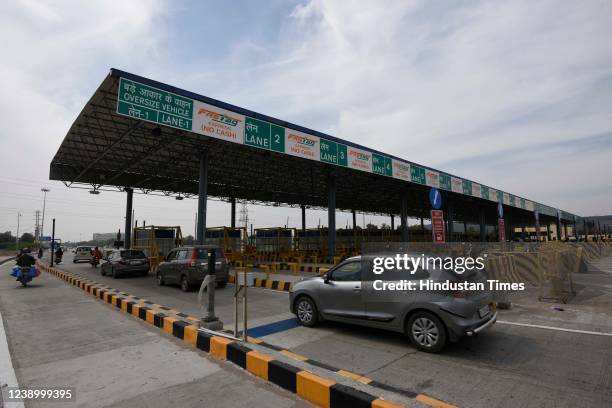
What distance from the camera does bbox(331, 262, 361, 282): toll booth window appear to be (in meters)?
5.89

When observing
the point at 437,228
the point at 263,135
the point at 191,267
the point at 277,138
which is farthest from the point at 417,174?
the point at 191,267

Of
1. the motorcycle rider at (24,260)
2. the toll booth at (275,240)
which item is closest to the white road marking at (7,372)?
the motorcycle rider at (24,260)

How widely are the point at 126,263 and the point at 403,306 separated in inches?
582

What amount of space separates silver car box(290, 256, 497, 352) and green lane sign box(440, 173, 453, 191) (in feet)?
69.1

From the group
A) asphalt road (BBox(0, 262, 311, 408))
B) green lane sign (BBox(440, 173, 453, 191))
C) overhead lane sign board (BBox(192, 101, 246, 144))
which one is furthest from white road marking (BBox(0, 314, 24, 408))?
green lane sign (BBox(440, 173, 453, 191))

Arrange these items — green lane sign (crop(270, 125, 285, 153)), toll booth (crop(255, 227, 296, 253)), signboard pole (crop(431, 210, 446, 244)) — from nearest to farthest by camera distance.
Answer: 1. signboard pole (crop(431, 210, 446, 244))
2. green lane sign (crop(270, 125, 285, 153))
3. toll booth (crop(255, 227, 296, 253))

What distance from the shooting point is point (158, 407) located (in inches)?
135

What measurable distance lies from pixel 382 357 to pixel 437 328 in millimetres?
879

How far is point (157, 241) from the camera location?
63.6ft

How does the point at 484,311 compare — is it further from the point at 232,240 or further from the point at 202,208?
the point at 232,240

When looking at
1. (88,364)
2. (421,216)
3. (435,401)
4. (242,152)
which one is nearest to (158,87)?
(242,152)

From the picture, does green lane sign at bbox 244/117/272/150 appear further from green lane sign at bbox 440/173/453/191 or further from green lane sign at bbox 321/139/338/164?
green lane sign at bbox 440/173/453/191

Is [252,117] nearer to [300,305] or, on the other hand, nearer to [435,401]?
[300,305]

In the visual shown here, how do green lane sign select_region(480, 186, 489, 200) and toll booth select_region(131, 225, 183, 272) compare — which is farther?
green lane sign select_region(480, 186, 489, 200)
